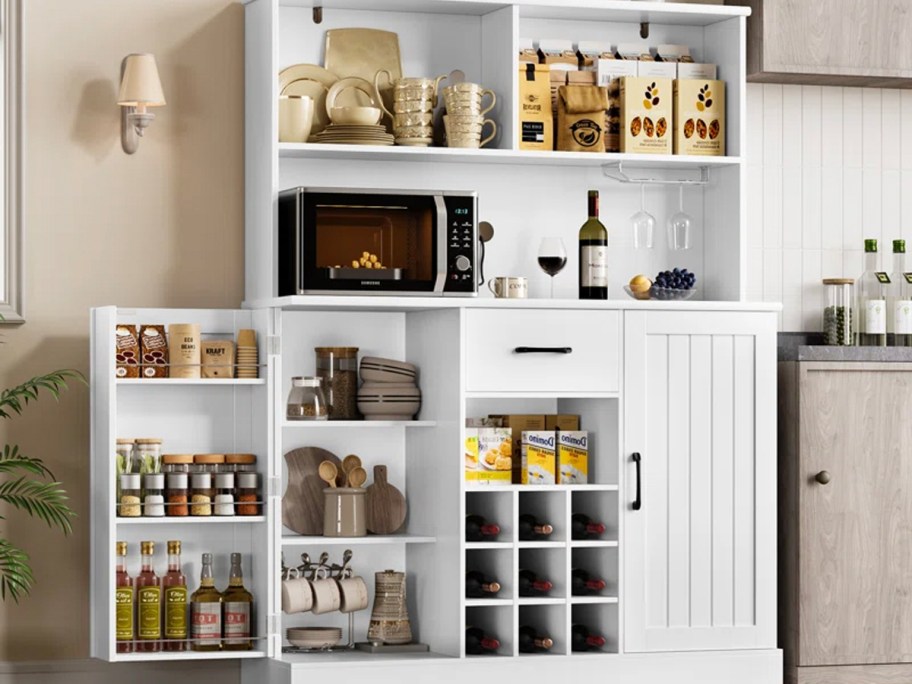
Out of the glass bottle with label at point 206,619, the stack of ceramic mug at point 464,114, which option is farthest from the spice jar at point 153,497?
the stack of ceramic mug at point 464,114

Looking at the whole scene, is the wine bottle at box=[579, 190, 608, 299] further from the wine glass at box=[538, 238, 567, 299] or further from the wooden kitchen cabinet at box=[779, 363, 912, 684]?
the wooden kitchen cabinet at box=[779, 363, 912, 684]

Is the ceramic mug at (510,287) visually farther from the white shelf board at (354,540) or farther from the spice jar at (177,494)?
the spice jar at (177,494)

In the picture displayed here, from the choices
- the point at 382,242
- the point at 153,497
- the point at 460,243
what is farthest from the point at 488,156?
the point at 153,497

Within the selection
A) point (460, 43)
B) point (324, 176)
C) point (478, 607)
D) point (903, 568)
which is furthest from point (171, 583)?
point (903, 568)

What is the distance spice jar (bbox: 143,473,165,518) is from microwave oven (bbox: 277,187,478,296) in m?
0.58

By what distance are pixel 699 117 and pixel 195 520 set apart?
1.80 metres

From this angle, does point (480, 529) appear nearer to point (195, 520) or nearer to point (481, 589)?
point (481, 589)

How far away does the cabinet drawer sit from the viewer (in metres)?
3.83

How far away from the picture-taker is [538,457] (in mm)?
3961

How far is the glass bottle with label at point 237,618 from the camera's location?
152 inches

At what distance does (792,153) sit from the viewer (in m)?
4.55

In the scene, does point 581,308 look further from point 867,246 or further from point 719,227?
point 867,246

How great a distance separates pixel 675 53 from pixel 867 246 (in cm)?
84

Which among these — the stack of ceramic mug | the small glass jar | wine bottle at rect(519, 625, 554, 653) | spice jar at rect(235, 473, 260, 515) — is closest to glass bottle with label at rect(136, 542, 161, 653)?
spice jar at rect(235, 473, 260, 515)
